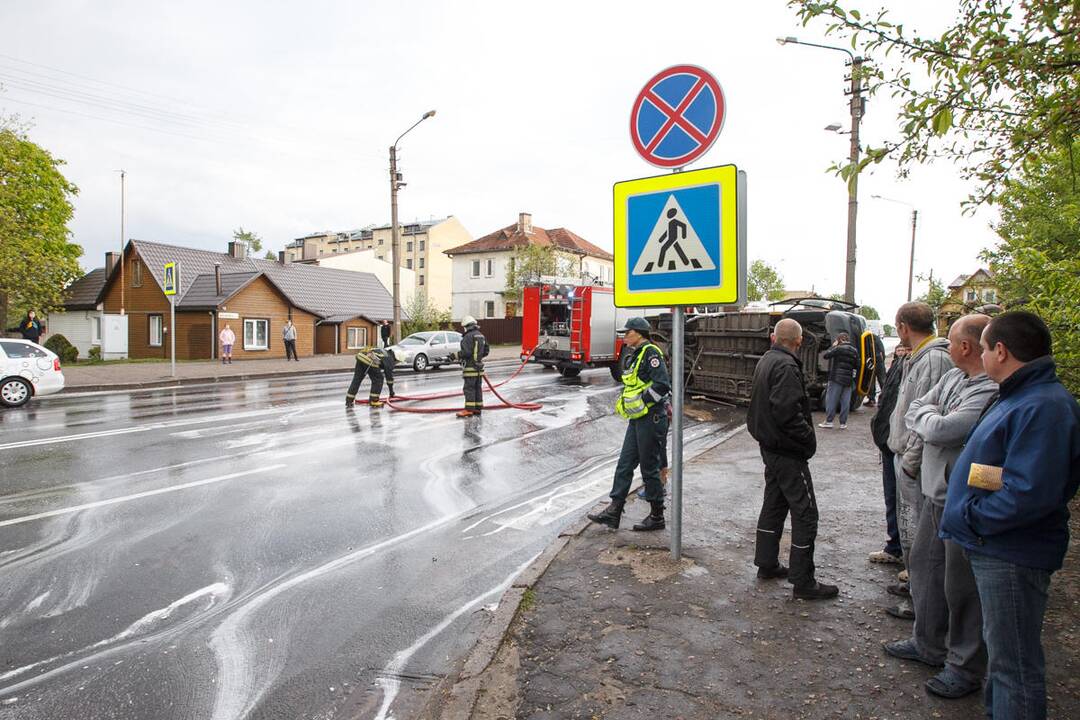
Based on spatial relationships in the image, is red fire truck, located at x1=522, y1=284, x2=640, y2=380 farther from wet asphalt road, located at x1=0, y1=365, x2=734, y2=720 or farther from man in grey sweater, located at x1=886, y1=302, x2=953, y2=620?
man in grey sweater, located at x1=886, y1=302, x2=953, y2=620

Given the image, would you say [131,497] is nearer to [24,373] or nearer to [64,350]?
[24,373]

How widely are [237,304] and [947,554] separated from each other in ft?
112

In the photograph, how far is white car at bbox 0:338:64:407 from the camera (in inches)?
547

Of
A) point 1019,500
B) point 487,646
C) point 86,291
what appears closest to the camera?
point 1019,500

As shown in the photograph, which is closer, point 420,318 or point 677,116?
point 677,116

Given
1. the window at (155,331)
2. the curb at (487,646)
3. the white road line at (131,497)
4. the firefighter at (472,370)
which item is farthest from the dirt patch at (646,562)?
the window at (155,331)

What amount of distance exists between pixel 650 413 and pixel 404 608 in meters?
2.57

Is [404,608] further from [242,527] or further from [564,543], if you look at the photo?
[242,527]

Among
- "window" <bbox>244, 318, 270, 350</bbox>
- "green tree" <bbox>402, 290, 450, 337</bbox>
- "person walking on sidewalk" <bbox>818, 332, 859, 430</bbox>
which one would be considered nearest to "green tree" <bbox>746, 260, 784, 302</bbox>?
"green tree" <bbox>402, 290, 450, 337</bbox>

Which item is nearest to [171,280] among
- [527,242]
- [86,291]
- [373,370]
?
[373,370]

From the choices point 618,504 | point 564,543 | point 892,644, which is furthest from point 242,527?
point 892,644

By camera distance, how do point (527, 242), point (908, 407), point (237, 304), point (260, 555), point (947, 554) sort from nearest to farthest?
point (947, 554), point (908, 407), point (260, 555), point (237, 304), point (527, 242)

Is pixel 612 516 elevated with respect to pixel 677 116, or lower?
lower

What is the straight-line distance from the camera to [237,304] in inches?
1300
